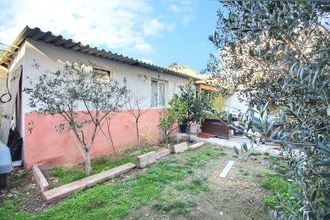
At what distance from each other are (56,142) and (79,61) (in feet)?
8.07

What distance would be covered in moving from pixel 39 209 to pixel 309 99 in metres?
5.04

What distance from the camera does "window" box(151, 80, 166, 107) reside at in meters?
11.9

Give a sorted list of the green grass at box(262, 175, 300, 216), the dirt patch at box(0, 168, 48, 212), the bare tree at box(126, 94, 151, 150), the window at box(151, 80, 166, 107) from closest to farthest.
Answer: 1. the green grass at box(262, 175, 300, 216)
2. the dirt patch at box(0, 168, 48, 212)
3. the bare tree at box(126, 94, 151, 150)
4. the window at box(151, 80, 166, 107)

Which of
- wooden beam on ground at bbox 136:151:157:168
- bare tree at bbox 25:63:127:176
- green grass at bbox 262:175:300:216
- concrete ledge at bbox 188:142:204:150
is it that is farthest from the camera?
concrete ledge at bbox 188:142:204:150

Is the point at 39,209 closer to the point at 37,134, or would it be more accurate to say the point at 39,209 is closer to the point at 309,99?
the point at 37,134

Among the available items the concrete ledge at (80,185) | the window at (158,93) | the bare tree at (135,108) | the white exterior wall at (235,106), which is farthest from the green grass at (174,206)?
the window at (158,93)

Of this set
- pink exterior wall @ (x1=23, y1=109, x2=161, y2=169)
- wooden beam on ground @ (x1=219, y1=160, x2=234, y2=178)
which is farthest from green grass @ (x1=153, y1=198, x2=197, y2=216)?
pink exterior wall @ (x1=23, y1=109, x2=161, y2=169)

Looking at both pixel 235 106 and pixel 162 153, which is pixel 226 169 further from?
pixel 235 106

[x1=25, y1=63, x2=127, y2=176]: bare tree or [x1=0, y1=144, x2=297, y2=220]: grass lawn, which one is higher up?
[x1=25, y1=63, x2=127, y2=176]: bare tree

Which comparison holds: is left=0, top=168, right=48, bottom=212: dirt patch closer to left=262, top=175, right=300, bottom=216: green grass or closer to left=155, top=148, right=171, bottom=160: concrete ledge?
left=155, top=148, right=171, bottom=160: concrete ledge

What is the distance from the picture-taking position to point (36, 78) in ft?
23.0

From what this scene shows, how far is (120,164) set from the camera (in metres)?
7.68

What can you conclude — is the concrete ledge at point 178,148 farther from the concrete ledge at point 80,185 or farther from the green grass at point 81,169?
the concrete ledge at point 80,185

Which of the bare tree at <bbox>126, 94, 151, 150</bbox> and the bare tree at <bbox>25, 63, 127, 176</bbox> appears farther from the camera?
the bare tree at <bbox>126, 94, 151, 150</bbox>
